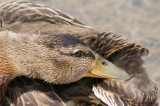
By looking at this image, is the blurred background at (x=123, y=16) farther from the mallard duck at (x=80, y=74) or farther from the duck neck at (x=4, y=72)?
the duck neck at (x=4, y=72)

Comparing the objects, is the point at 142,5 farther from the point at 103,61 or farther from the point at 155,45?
the point at 103,61

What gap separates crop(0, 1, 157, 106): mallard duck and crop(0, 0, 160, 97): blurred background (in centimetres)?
211

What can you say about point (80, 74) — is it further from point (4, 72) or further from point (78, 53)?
point (4, 72)

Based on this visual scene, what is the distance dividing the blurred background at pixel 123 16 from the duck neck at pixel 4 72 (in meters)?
2.72

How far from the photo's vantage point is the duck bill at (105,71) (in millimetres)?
3361

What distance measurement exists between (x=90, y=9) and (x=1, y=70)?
333 centimetres

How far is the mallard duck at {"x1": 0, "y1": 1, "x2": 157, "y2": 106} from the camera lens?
10.4 ft

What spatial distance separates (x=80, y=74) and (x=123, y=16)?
2987 mm

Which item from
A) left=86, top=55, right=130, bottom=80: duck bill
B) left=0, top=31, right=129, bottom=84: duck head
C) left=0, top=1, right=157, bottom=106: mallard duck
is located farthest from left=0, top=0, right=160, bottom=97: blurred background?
left=0, top=31, right=129, bottom=84: duck head

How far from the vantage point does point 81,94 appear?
330 centimetres

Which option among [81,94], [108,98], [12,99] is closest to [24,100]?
[12,99]

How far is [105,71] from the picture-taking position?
338cm

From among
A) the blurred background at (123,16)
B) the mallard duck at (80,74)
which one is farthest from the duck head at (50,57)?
the blurred background at (123,16)

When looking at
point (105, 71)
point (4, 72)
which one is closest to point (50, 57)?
point (4, 72)
